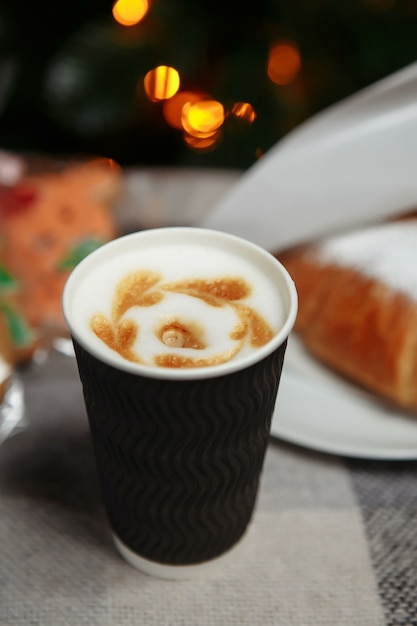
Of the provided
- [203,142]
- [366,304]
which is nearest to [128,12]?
[203,142]

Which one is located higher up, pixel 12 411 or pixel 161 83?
pixel 161 83

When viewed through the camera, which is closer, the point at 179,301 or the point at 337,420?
the point at 179,301

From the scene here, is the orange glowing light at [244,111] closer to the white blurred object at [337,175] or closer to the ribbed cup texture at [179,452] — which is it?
the white blurred object at [337,175]

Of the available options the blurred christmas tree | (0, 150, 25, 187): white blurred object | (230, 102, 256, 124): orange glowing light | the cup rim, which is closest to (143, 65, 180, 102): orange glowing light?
the blurred christmas tree

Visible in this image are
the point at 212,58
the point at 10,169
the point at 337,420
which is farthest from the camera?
the point at 212,58

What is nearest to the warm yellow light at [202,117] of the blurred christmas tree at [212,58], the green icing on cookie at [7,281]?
the blurred christmas tree at [212,58]

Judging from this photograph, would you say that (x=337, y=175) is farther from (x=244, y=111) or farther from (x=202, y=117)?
(x=202, y=117)

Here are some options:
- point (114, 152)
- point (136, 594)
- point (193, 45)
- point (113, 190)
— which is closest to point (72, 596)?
point (136, 594)
